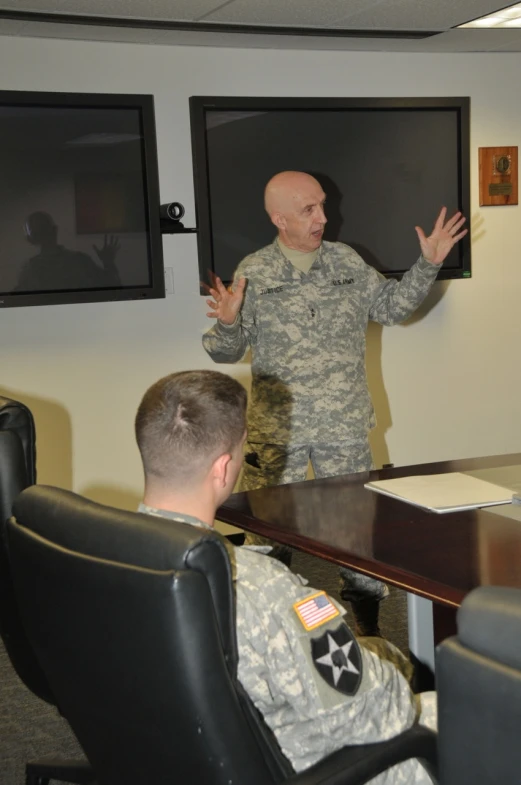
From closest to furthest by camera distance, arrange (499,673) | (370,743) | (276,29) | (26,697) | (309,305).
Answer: (499,673) < (370,743) < (26,697) < (309,305) < (276,29)

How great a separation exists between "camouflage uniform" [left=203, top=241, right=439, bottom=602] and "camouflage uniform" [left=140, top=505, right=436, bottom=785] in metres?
1.92

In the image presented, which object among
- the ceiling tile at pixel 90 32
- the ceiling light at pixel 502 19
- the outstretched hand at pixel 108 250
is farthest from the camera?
the outstretched hand at pixel 108 250

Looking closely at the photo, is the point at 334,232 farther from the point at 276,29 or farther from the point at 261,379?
the point at 261,379

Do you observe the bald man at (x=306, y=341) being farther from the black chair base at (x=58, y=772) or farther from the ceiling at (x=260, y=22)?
the black chair base at (x=58, y=772)

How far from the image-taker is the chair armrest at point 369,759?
4.83ft

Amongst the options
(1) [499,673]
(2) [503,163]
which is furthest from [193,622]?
(2) [503,163]

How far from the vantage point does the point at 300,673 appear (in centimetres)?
148

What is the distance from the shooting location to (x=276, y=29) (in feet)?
14.3

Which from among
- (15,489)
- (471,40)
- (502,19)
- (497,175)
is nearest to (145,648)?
(15,489)

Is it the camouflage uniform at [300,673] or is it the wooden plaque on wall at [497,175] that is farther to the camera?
the wooden plaque on wall at [497,175]

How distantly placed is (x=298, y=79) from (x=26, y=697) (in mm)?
3237

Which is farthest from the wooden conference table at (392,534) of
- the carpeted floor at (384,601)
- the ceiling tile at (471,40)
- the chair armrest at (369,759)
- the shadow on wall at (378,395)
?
the ceiling tile at (471,40)

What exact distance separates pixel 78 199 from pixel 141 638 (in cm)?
324

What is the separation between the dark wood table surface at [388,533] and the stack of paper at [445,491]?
0.03 metres
